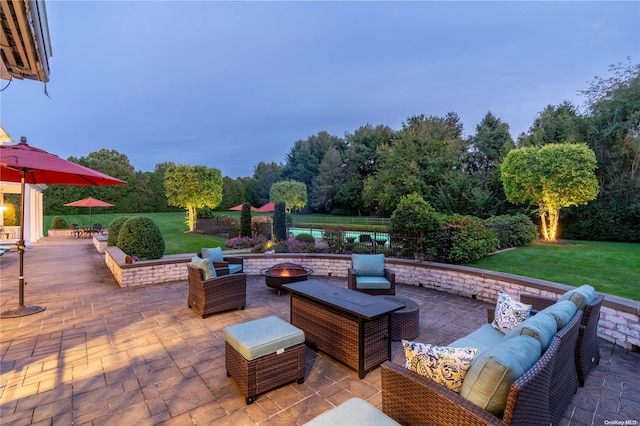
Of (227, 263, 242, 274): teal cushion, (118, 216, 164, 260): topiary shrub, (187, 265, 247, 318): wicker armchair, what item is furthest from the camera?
(118, 216, 164, 260): topiary shrub

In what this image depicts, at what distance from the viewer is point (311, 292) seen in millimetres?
3697

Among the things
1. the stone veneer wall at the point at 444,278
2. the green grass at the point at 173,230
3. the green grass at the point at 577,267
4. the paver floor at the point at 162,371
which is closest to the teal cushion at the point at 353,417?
the paver floor at the point at 162,371

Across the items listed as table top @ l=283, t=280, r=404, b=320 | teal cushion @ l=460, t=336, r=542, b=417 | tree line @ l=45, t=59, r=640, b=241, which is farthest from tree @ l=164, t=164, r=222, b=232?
teal cushion @ l=460, t=336, r=542, b=417

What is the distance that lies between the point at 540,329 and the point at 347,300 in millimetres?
1801

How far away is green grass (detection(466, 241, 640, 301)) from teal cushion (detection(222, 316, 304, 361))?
216 inches

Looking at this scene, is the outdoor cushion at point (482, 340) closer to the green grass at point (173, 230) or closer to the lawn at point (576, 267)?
the lawn at point (576, 267)

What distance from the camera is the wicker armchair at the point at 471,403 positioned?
152cm

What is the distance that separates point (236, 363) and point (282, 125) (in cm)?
5036

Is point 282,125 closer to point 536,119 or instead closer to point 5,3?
point 536,119

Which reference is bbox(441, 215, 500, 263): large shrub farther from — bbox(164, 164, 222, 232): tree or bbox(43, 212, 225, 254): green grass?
bbox(164, 164, 222, 232): tree

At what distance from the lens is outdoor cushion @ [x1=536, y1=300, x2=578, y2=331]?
235cm

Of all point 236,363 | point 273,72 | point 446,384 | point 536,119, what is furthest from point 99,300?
point 536,119

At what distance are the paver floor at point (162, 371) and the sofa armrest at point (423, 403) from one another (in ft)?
2.26

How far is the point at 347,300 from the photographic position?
3389 mm
